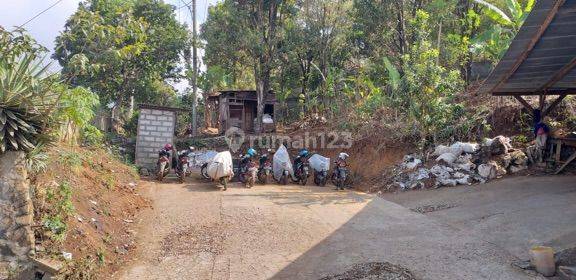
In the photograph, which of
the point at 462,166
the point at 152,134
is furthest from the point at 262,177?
the point at 462,166

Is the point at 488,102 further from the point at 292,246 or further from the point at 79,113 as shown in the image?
the point at 79,113

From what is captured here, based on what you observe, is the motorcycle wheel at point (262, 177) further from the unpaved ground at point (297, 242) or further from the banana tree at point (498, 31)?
the banana tree at point (498, 31)

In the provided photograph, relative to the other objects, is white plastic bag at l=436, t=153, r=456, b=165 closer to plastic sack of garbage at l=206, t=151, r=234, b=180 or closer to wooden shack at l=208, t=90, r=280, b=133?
plastic sack of garbage at l=206, t=151, r=234, b=180

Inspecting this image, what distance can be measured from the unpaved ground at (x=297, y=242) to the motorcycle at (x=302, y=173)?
3063 millimetres

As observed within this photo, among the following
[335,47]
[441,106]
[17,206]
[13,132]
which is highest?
[335,47]

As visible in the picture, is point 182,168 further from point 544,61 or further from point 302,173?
point 544,61

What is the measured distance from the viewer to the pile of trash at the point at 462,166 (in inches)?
447

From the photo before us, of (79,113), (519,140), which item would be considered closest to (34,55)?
(79,113)

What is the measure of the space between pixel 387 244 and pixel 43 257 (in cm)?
453

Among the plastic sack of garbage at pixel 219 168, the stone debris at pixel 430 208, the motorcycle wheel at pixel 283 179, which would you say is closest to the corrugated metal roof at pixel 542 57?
the stone debris at pixel 430 208

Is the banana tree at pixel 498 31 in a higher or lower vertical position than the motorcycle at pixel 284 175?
higher

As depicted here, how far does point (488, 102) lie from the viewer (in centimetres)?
1471

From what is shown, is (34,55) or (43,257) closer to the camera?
(43,257)

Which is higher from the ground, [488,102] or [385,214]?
[488,102]
